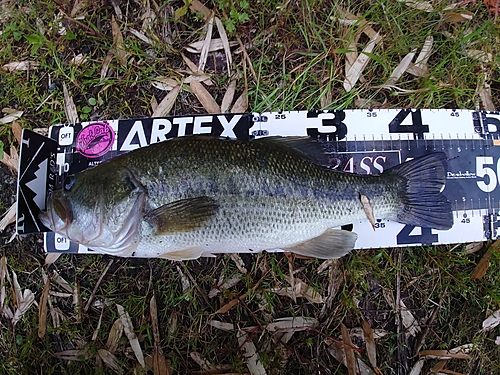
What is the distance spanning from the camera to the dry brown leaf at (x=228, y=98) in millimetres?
2965

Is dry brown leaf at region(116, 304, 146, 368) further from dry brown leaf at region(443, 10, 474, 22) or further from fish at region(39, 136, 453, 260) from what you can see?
dry brown leaf at region(443, 10, 474, 22)

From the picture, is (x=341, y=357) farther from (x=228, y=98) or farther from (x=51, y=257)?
(x=51, y=257)

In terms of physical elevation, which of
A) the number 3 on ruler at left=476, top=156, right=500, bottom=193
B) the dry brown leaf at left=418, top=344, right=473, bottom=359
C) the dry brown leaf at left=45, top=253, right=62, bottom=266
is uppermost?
the number 3 on ruler at left=476, top=156, right=500, bottom=193

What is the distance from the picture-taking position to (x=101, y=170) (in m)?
2.37

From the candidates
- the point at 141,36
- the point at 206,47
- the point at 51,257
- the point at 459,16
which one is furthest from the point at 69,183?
the point at 459,16

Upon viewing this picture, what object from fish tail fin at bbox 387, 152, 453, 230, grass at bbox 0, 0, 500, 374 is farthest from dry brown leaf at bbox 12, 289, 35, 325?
fish tail fin at bbox 387, 152, 453, 230

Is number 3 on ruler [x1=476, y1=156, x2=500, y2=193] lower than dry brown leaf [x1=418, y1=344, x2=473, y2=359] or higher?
higher

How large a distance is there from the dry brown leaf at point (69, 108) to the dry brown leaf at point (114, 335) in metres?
1.70

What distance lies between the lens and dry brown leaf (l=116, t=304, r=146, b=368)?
112 inches

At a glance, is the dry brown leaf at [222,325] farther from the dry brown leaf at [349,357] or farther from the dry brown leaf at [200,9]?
the dry brown leaf at [200,9]

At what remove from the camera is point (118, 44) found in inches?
121

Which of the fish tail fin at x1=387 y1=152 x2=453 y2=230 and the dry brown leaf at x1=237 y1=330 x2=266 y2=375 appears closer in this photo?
the fish tail fin at x1=387 y1=152 x2=453 y2=230

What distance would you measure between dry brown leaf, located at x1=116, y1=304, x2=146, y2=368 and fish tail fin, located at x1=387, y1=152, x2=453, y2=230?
2.23 meters

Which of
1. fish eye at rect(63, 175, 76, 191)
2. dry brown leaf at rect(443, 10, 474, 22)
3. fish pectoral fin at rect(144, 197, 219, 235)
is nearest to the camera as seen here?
fish pectoral fin at rect(144, 197, 219, 235)
